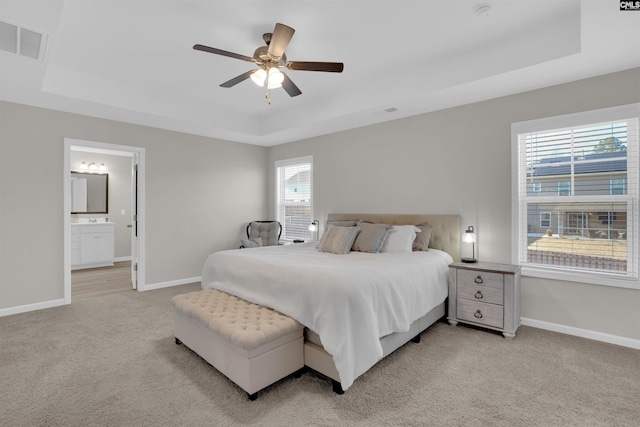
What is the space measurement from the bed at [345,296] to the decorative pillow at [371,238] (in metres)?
0.18

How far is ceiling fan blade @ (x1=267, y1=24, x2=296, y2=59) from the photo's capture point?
7.63ft

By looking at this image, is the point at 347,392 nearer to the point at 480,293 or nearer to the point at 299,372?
the point at 299,372

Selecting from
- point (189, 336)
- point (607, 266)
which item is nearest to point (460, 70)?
point (607, 266)

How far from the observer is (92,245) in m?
6.48

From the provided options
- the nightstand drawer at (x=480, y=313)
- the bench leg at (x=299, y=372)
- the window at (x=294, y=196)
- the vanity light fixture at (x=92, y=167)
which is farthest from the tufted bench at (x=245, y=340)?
the vanity light fixture at (x=92, y=167)

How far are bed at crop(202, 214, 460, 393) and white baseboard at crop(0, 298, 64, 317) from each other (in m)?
2.17

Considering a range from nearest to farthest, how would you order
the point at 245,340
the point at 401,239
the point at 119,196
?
1. the point at 245,340
2. the point at 401,239
3. the point at 119,196

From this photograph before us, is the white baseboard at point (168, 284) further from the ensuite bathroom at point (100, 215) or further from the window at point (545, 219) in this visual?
the window at point (545, 219)

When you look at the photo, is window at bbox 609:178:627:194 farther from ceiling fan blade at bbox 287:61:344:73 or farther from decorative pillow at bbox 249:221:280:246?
decorative pillow at bbox 249:221:280:246

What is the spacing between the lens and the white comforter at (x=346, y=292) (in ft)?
6.97

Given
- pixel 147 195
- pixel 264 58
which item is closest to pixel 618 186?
pixel 264 58

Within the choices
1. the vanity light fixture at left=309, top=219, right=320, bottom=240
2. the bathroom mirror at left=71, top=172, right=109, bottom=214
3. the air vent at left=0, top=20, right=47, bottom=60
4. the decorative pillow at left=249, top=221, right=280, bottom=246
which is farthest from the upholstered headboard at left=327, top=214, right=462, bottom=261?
the bathroom mirror at left=71, top=172, right=109, bottom=214

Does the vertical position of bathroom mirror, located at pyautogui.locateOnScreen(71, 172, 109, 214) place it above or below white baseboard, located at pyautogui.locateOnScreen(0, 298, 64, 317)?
above

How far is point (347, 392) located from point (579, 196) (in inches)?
115
